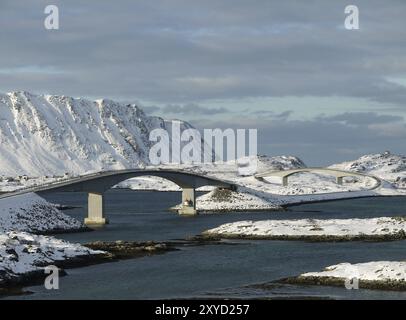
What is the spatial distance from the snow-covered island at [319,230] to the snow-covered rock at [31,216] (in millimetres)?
19447

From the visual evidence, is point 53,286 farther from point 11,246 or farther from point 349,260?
point 349,260

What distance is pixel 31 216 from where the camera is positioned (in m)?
105

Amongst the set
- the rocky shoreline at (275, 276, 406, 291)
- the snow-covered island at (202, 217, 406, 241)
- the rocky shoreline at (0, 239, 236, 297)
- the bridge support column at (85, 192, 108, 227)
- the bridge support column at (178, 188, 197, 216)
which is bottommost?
the bridge support column at (178, 188, 197, 216)

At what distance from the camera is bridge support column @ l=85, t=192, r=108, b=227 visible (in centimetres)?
12469

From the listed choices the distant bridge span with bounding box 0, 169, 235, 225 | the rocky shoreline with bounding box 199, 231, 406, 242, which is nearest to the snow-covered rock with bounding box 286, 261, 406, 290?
the rocky shoreline with bounding box 199, 231, 406, 242

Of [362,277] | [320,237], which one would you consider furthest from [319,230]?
[362,277]

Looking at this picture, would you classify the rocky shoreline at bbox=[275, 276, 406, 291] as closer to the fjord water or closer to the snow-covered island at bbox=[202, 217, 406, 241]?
the fjord water

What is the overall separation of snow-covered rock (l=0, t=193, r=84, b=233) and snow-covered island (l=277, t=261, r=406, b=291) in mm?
45584

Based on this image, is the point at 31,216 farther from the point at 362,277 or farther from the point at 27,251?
the point at 362,277

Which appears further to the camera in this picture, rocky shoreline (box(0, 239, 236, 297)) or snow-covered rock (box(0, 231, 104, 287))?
snow-covered rock (box(0, 231, 104, 287))

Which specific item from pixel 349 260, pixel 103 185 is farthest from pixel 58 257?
pixel 103 185

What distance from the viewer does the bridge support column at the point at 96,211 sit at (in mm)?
124688

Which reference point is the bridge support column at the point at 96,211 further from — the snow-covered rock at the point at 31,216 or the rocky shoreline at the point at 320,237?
the rocky shoreline at the point at 320,237
